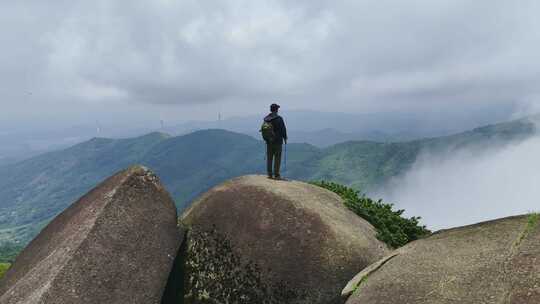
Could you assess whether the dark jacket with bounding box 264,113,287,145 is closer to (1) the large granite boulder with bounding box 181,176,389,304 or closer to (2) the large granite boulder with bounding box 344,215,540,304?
(1) the large granite boulder with bounding box 181,176,389,304

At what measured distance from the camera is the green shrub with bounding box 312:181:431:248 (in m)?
17.9

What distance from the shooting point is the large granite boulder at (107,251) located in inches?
471

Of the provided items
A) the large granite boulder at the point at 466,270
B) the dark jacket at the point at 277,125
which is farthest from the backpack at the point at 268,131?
the large granite boulder at the point at 466,270

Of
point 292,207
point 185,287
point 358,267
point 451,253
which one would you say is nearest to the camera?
point 451,253

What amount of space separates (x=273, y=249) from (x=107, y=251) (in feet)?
20.1

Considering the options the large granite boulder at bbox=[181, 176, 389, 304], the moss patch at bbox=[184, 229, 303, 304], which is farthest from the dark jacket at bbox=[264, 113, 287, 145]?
the moss patch at bbox=[184, 229, 303, 304]

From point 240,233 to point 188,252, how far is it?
235cm

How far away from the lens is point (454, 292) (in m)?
9.31

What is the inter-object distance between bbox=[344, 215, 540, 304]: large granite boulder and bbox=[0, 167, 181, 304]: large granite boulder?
700 centimetres

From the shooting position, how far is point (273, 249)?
15.4 m

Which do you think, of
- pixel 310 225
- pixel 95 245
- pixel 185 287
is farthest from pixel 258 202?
pixel 95 245

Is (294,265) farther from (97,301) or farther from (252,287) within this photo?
(97,301)

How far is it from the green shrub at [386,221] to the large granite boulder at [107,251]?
888 centimetres

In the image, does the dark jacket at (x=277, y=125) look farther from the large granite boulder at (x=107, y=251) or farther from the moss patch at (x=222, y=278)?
the large granite boulder at (x=107, y=251)
